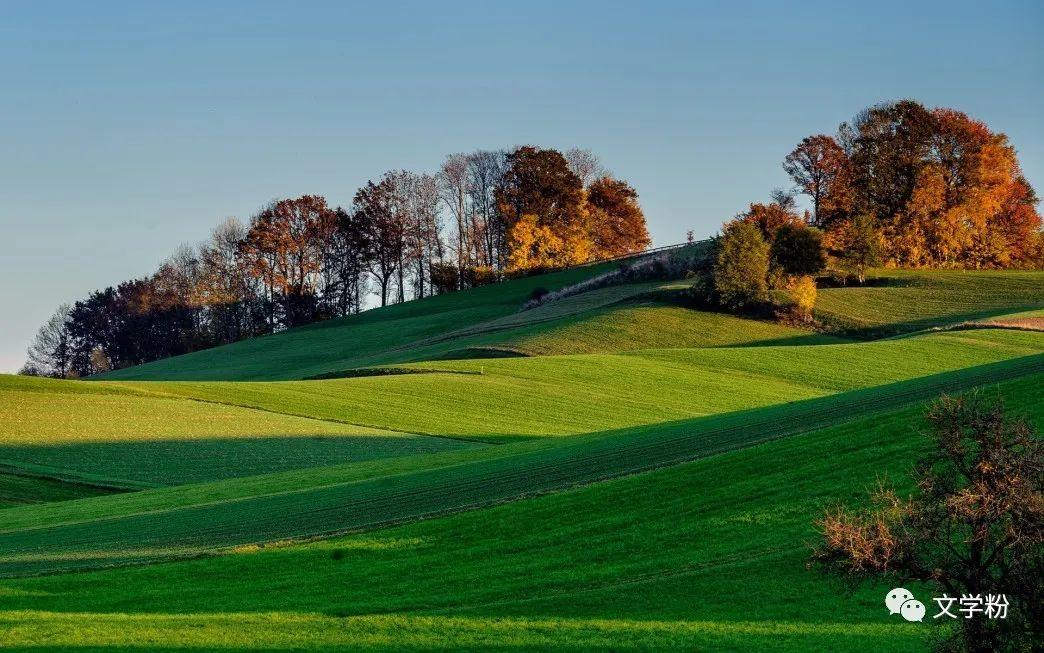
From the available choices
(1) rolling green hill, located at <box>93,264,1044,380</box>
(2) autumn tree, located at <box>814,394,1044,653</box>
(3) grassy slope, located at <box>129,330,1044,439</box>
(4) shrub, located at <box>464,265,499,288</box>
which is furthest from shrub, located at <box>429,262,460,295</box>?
A: (2) autumn tree, located at <box>814,394,1044,653</box>

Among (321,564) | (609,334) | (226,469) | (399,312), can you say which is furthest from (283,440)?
(399,312)

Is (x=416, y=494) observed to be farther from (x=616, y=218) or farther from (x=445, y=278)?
(x=616, y=218)

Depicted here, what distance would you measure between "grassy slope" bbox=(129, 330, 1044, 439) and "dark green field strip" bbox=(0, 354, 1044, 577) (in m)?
14.4

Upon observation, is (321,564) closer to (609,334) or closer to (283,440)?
(283,440)

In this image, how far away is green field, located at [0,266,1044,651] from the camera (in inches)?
703

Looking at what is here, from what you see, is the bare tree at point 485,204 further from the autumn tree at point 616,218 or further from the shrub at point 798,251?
the shrub at point 798,251

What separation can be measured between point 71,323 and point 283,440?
4146 inches

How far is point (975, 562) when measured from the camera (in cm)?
1352

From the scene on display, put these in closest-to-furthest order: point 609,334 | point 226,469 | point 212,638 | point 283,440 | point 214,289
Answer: point 212,638
point 226,469
point 283,440
point 609,334
point 214,289

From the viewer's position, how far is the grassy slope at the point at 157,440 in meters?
40.9

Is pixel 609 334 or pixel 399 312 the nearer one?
pixel 609 334

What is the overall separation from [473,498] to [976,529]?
16.4 m

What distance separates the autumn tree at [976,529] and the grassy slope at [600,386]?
34778mm

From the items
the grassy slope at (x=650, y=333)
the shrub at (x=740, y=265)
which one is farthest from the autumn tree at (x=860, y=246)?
the grassy slope at (x=650, y=333)
